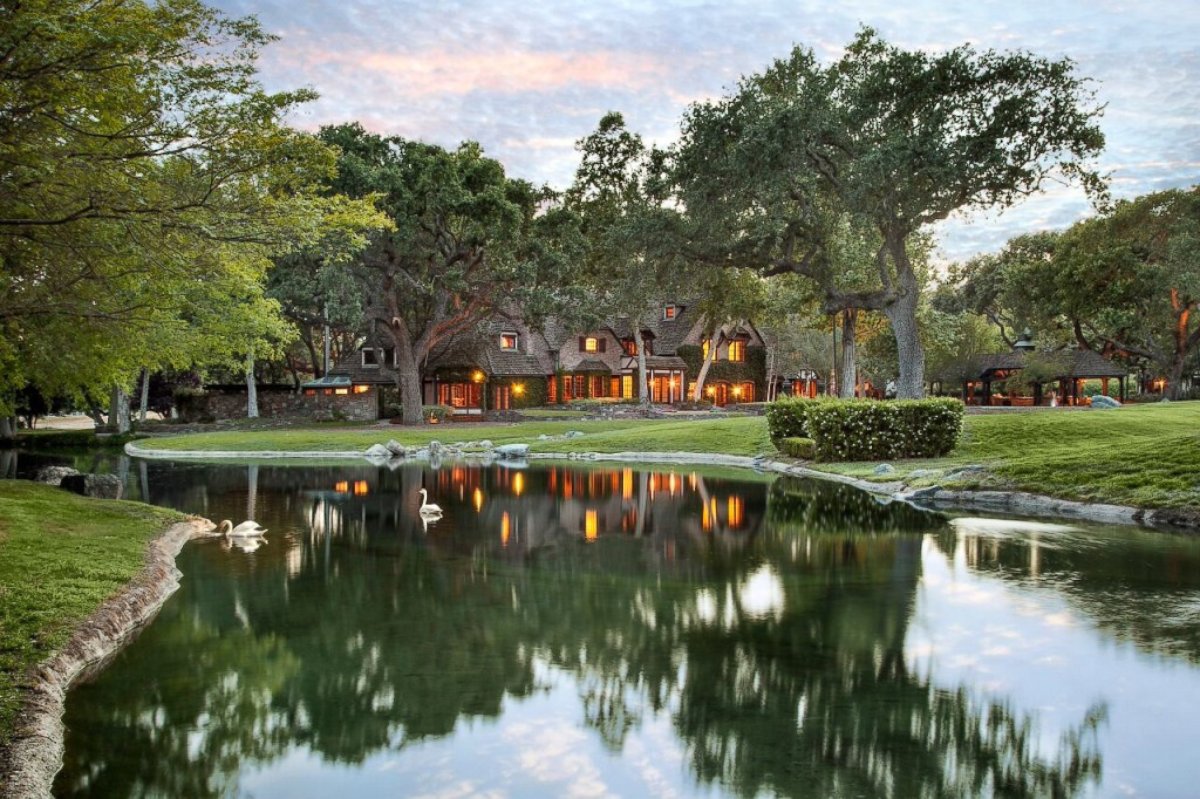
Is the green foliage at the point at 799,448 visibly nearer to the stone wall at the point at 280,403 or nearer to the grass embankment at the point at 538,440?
the grass embankment at the point at 538,440

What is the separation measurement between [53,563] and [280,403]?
49569 mm

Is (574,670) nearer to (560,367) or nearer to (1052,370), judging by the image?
(560,367)

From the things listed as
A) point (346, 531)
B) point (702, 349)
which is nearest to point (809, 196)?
point (346, 531)

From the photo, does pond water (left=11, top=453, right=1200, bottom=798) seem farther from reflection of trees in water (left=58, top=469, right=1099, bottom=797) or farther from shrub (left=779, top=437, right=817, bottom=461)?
shrub (left=779, top=437, right=817, bottom=461)

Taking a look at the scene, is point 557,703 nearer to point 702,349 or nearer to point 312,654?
point 312,654

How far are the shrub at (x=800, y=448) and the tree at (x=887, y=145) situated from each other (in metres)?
6.82

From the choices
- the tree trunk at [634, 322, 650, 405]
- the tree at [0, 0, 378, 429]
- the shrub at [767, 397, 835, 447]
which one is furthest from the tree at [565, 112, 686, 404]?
the tree at [0, 0, 378, 429]

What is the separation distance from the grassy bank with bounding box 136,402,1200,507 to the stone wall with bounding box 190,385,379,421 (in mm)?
11554

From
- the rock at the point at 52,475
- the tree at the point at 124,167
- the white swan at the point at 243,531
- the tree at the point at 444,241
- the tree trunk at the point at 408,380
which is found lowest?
the white swan at the point at 243,531

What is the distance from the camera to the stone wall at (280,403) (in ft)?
187

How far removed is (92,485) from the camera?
22.8 metres

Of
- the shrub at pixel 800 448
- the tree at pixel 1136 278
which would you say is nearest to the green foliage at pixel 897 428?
the shrub at pixel 800 448

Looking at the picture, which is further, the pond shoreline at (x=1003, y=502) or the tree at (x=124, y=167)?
the pond shoreline at (x=1003, y=502)

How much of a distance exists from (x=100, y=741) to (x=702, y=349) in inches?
2526
